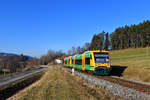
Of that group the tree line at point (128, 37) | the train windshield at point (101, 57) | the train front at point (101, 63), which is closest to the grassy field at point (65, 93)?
the train front at point (101, 63)

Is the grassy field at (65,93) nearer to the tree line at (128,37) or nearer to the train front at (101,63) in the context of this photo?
the train front at (101,63)

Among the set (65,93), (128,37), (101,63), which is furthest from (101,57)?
(128,37)

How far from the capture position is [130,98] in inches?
350

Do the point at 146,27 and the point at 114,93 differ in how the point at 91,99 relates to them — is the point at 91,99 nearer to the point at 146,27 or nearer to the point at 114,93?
the point at 114,93

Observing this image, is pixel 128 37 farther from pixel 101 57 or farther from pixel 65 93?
pixel 65 93

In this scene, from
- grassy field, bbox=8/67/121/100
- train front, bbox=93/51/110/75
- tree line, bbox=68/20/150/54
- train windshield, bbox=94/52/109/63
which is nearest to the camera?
grassy field, bbox=8/67/121/100

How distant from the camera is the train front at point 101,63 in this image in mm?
19406

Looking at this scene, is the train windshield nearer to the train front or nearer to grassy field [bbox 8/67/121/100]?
the train front

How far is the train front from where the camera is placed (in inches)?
764

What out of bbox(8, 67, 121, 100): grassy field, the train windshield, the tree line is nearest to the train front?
the train windshield

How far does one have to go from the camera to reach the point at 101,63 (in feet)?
64.5

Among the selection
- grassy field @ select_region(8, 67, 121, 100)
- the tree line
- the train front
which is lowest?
grassy field @ select_region(8, 67, 121, 100)

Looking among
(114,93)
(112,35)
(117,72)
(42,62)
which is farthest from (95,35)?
(114,93)

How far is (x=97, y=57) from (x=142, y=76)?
5772 mm
